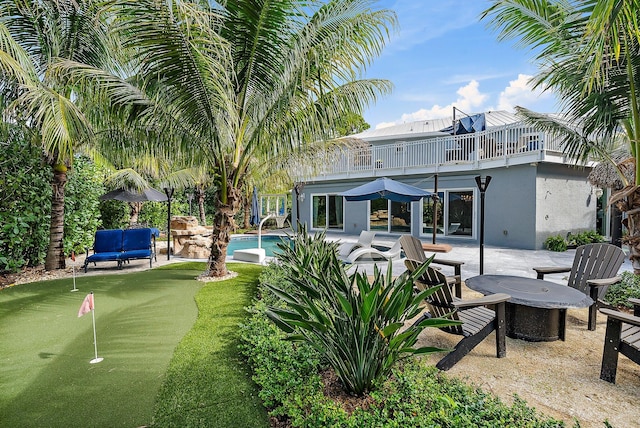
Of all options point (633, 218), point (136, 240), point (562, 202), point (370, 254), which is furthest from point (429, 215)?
point (136, 240)

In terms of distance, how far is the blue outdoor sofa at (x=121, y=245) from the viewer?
8.37m

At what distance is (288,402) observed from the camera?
257cm

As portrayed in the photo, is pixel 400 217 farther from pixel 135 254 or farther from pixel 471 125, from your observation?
pixel 135 254

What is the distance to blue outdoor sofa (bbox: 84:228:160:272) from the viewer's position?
8.37 metres

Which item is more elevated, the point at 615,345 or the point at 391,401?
the point at 615,345

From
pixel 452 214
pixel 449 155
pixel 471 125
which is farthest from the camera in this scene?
pixel 452 214

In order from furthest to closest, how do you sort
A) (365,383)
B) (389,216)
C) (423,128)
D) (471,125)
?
(423,128) < (389,216) < (471,125) < (365,383)

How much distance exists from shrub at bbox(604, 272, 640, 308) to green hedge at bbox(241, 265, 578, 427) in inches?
159

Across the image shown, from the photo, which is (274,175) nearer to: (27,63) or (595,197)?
(27,63)

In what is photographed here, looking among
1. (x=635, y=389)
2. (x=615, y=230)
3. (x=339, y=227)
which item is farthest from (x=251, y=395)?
(x=339, y=227)

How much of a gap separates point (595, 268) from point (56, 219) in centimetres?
1120

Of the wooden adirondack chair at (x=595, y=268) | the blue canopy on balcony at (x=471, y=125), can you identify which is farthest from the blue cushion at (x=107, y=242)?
the blue canopy on balcony at (x=471, y=125)

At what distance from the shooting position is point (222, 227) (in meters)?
7.54

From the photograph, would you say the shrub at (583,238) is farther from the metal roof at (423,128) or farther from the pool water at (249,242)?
the pool water at (249,242)
